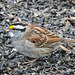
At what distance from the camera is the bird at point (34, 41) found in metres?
3.50

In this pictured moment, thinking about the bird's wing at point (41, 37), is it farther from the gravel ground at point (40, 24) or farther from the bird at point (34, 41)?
the gravel ground at point (40, 24)

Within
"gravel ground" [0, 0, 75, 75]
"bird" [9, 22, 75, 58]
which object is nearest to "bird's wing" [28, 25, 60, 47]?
"bird" [9, 22, 75, 58]

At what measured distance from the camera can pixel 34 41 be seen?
3.54 metres

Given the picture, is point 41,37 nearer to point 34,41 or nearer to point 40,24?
point 34,41

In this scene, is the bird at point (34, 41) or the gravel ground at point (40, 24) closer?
the bird at point (34, 41)

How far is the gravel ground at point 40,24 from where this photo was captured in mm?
3615

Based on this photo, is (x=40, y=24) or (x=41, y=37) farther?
(x=40, y=24)

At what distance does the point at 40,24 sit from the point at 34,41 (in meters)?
0.96

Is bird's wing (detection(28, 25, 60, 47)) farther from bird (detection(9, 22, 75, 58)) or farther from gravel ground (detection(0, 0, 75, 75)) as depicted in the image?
gravel ground (detection(0, 0, 75, 75))

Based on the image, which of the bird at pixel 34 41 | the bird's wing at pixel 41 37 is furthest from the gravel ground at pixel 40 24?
the bird's wing at pixel 41 37

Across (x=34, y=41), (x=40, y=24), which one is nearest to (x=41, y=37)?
(x=34, y=41)

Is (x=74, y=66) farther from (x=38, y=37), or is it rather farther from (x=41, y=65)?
(x=38, y=37)

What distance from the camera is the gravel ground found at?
362 cm

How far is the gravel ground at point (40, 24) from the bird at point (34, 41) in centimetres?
26
